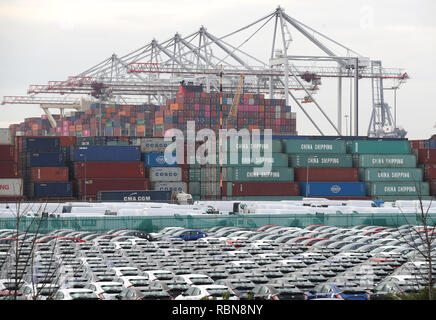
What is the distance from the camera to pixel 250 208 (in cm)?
5953

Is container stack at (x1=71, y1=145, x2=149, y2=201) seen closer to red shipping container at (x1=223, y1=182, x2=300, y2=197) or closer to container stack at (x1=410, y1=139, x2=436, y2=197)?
red shipping container at (x1=223, y1=182, x2=300, y2=197)

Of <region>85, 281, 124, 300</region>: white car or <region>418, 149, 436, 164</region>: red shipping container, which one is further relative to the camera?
<region>418, 149, 436, 164</region>: red shipping container

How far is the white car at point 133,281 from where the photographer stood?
22.2 m

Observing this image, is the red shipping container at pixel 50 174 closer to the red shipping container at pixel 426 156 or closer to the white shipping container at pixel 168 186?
the white shipping container at pixel 168 186

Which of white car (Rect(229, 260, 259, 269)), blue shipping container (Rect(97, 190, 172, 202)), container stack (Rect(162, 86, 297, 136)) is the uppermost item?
container stack (Rect(162, 86, 297, 136))

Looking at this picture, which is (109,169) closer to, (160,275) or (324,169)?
(324,169)

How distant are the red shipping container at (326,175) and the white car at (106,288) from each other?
58943mm

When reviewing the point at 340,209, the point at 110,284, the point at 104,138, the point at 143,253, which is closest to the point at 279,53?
the point at 104,138

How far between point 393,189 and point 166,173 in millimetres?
26812

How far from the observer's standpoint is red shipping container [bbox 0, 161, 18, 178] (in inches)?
2785

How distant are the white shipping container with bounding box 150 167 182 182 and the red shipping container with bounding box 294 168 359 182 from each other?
1374 centimetres

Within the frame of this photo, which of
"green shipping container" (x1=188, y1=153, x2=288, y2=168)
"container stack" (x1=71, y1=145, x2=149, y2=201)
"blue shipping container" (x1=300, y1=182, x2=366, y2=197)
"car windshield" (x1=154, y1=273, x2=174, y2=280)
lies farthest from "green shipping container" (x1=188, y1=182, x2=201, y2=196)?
"car windshield" (x1=154, y1=273, x2=174, y2=280)
